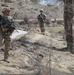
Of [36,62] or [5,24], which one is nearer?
[5,24]

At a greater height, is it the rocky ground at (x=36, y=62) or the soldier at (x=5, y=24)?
the soldier at (x=5, y=24)

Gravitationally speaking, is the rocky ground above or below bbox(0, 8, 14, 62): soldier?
below

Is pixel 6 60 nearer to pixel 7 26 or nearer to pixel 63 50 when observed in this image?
pixel 7 26

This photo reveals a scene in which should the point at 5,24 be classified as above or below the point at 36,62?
above

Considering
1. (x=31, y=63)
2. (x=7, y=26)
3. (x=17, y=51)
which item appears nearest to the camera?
(x=7, y=26)

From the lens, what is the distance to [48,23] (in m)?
32.7

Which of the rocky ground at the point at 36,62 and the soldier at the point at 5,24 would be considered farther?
the soldier at the point at 5,24

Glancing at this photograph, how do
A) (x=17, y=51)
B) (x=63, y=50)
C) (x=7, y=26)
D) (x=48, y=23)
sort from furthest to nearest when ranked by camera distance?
(x=48, y=23) < (x=63, y=50) < (x=17, y=51) < (x=7, y=26)

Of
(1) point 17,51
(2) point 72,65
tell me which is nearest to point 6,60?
(1) point 17,51

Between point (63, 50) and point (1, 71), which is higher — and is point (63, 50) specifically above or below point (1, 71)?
below

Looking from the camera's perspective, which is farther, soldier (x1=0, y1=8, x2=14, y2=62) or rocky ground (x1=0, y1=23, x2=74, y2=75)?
soldier (x1=0, y1=8, x2=14, y2=62)

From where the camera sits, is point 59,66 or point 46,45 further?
point 46,45

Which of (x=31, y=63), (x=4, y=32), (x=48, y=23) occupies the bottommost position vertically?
(x=48, y=23)

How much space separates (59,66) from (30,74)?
260cm
